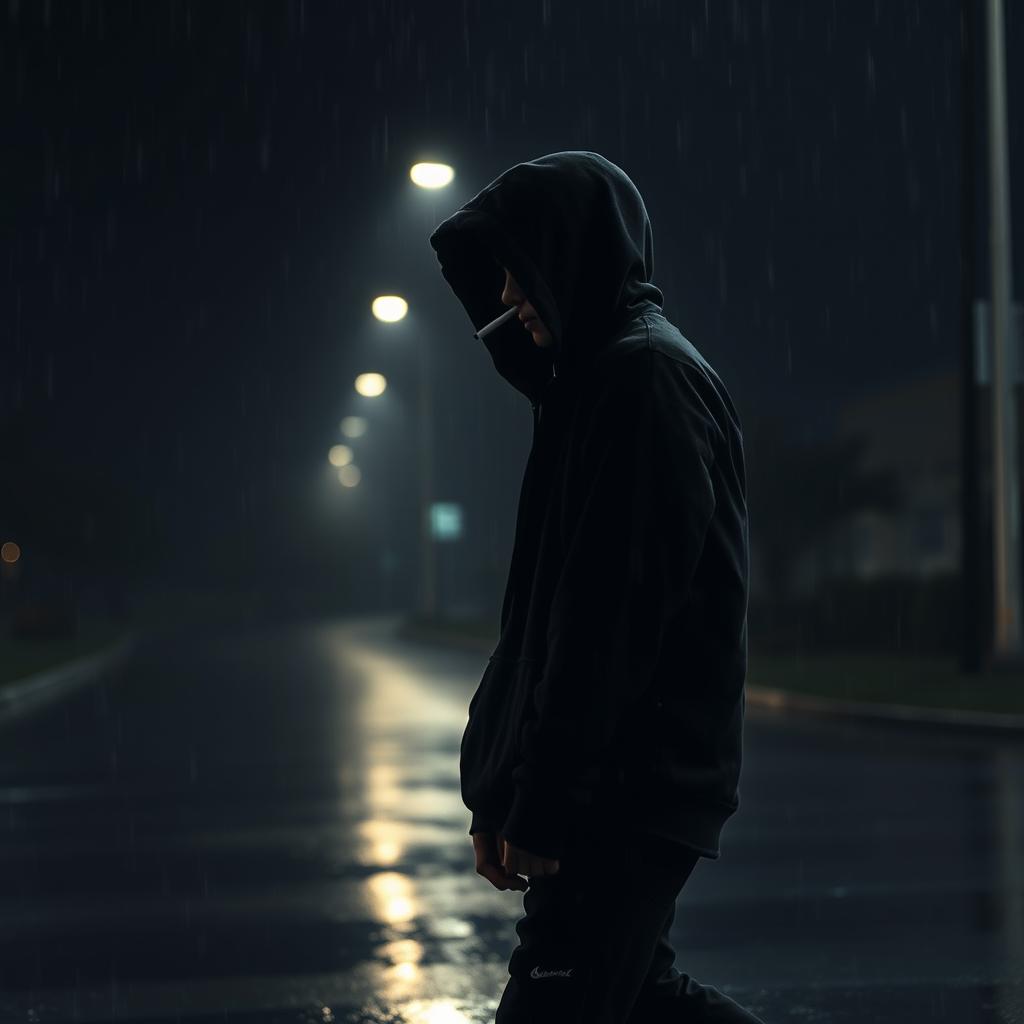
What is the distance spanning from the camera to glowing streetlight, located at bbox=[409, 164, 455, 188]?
23281mm

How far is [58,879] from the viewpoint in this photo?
754 centimetres

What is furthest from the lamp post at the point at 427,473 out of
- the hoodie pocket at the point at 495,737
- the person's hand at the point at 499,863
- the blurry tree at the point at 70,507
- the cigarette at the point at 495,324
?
the person's hand at the point at 499,863

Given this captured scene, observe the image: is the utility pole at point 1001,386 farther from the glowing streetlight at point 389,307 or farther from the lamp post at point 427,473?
the lamp post at point 427,473

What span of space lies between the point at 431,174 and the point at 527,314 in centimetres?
2124

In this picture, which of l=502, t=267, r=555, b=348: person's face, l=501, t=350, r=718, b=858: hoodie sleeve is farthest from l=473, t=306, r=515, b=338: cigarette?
l=501, t=350, r=718, b=858: hoodie sleeve

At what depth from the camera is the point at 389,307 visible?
30594 mm

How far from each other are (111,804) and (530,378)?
7.87 m

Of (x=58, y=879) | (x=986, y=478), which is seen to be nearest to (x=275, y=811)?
(x=58, y=879)

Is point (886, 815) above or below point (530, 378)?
below

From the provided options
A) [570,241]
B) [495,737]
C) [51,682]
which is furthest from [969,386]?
[495,737]

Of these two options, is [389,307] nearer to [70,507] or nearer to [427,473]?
[427,473]

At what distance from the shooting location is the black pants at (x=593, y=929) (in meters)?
2.51

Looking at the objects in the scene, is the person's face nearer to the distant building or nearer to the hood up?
the hood up

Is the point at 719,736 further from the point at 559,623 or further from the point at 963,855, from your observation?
the point at 963,855
